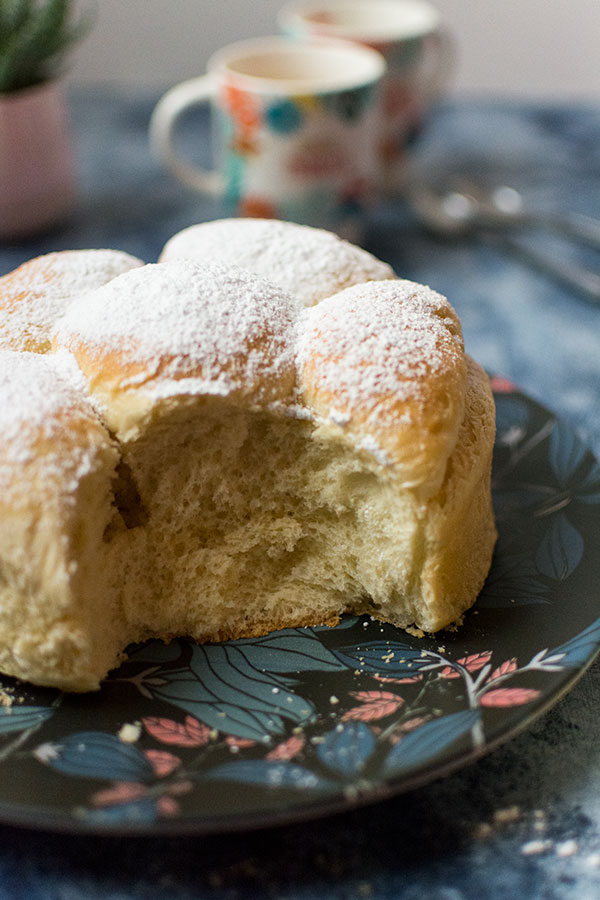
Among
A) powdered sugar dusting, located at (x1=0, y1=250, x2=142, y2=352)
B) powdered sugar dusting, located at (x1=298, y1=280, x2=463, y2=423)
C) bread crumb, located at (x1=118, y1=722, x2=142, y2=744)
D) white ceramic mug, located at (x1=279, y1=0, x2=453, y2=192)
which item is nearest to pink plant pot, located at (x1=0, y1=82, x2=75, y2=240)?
white ceramic mug, located at (x1=279, y1=0, x2=453, y2=192)

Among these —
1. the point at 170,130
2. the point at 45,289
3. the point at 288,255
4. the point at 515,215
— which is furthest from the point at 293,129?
the point at 45,289

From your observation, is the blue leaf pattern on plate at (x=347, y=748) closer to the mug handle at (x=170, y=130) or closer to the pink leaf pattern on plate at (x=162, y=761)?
the pink leaf pattern on plate at (x=162, y=761)

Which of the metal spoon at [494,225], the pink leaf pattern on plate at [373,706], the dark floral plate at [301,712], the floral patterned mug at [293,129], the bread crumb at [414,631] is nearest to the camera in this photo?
the dark floral plate at [301,712]

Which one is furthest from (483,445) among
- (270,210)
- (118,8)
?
(118,8)

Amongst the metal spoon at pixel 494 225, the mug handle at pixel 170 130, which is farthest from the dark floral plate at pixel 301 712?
the mug handle at pixel 170 130

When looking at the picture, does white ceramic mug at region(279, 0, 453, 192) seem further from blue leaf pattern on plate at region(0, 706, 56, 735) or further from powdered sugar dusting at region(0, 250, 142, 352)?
blue leaf pattern on plate at region(0, 706, 56, 735)

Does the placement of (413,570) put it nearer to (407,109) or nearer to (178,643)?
(178,643)
